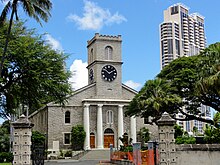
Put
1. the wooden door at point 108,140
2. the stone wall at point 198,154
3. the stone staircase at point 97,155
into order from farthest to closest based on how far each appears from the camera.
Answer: the wooden door at point 108,140 → the stone staircase at point 97,155 → the stone wall at point 198,154

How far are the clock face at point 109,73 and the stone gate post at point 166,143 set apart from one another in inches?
1625

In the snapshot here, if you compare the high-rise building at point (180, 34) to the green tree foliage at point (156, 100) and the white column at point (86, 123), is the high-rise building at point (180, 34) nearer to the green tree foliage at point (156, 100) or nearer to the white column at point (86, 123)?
the white column at point (86, 123)

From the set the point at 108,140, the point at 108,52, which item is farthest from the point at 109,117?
the point at 108,52

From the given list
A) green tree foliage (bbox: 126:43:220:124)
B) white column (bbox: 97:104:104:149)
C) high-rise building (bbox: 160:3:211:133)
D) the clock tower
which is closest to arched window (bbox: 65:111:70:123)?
white column (bbox: 97:104:104:149)

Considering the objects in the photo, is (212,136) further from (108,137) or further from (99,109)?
(108,137)

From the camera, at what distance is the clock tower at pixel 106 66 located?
5681 centimetres

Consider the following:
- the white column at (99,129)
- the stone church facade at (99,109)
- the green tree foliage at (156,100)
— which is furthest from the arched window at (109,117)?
the green tree foliage at (156,100)

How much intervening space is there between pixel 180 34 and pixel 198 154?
9500cm

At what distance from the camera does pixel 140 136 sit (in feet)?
186

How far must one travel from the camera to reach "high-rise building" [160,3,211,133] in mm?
105062

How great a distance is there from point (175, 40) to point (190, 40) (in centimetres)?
612

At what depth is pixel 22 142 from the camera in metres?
15.8

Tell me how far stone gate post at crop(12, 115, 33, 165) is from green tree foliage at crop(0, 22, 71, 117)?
1092cm

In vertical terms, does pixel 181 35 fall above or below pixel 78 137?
above
